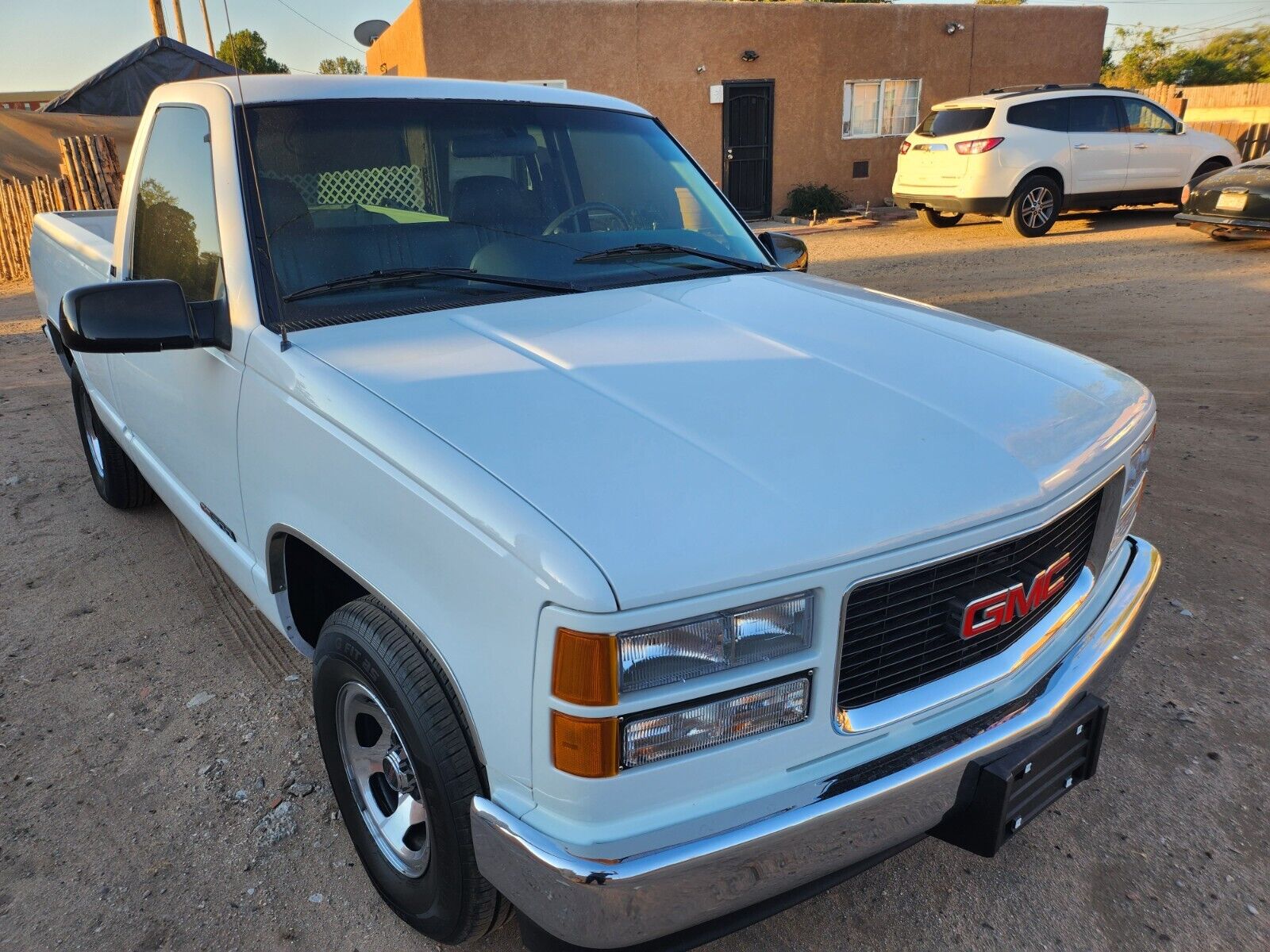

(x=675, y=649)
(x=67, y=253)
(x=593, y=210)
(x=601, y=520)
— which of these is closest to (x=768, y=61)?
(x=67, y=253)

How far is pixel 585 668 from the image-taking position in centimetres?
150

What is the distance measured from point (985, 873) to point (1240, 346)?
20.8 ft

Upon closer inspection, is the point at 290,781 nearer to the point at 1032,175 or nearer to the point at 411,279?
the point at 411,279

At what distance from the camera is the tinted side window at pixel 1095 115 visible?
13.4 m

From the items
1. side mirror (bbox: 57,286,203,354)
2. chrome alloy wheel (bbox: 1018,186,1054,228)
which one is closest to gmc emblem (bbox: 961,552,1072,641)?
side mirror (bbox: 57,286,203,354)

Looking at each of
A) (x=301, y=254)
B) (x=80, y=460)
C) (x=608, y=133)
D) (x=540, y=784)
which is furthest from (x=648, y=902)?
(x=80, y=460)

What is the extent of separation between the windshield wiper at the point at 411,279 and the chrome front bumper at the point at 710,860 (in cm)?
147

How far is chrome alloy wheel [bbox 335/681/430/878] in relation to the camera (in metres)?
2.12

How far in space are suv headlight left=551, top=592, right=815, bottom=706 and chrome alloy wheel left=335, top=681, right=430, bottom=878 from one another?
669 millimetres

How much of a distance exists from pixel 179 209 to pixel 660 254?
1.57 m

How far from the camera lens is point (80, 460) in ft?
18.5

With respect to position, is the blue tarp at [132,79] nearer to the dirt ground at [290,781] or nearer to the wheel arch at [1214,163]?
the dirt ground at [290,781]

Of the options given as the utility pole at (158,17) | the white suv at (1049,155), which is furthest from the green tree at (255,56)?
the white suv at (1049,155)

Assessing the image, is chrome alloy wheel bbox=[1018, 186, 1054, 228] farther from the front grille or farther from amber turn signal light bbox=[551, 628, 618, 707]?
amber turn signal light bbox=[551, 628, 618, 707]
